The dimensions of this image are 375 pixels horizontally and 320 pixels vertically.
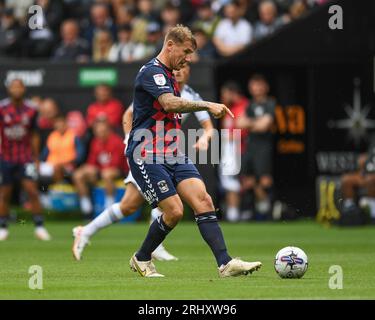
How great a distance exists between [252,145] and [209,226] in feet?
39.3

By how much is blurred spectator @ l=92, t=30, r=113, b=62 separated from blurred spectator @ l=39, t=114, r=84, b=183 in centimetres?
156

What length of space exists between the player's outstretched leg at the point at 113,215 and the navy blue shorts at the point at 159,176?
97.2 inches

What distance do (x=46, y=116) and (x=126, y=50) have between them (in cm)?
207

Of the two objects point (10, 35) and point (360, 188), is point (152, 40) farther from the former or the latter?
point (360, 188)

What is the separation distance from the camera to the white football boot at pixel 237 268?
439 inches

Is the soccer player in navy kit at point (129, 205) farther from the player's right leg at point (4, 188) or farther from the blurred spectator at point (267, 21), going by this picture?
the blurred spectator at point (267, 21)

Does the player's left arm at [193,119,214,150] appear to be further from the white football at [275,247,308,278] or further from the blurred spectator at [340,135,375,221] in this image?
the blurred spectator at [340,135,375,221]

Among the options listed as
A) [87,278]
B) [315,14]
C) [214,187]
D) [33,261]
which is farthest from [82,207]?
[87,278]

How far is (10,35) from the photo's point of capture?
26031 millimetres

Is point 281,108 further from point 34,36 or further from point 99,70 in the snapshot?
point 34,36

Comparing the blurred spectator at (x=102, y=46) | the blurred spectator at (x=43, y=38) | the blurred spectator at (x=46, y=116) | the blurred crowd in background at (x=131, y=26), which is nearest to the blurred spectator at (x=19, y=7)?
the blurred crowd in background at (x=131, y=26)

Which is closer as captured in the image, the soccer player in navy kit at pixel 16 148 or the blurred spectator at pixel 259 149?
the soccer player in navy kit at pixel 16 148

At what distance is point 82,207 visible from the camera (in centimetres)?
2358

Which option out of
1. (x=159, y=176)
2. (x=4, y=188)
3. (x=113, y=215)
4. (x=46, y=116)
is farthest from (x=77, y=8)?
(x=159, y=176)
